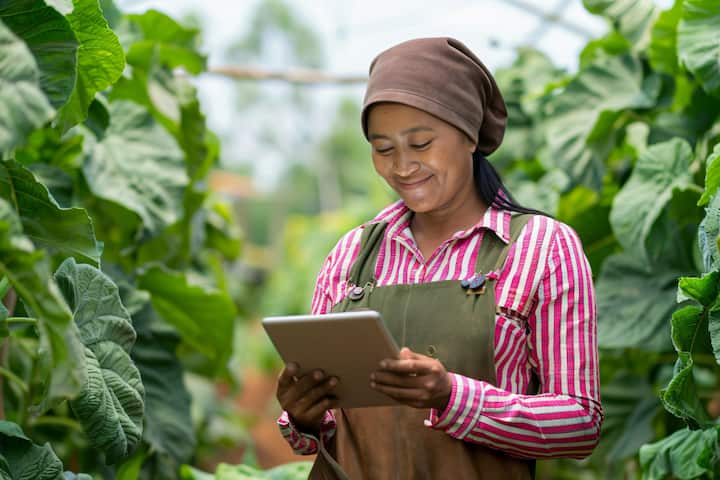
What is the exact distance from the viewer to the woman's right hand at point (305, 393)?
1.78 meters

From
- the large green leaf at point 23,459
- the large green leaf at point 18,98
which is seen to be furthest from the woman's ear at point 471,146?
the large green leaf at point 23,459

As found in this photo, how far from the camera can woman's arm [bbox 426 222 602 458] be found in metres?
1.74

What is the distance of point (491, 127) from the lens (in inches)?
78.6

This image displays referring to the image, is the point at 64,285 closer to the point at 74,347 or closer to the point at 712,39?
the point at 74,347

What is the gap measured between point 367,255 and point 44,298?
28.6 inches

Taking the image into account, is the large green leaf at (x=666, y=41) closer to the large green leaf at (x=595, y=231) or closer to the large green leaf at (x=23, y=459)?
the large green leaf at (x=595, y=231)

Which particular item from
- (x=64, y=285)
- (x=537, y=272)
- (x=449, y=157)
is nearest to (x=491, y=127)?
(x=449, y=157)

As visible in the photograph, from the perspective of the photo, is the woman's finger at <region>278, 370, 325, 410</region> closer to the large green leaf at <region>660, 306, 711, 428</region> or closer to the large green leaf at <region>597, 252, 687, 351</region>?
the large green leaf at <region>660, 306, 711, 428</region>

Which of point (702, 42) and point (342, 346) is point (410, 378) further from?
point (702, 42)

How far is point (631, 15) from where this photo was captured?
3.14 meters

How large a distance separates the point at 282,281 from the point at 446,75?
31.9 ft

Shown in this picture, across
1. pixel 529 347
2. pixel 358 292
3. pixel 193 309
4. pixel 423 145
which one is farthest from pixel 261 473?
pixel 423 145

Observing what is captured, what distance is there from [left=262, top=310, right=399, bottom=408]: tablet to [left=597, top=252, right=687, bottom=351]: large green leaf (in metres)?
1.14

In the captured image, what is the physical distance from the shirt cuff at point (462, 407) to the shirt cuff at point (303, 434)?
283mm
